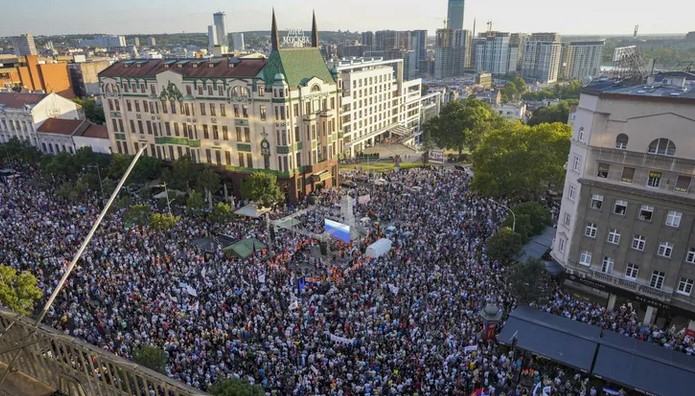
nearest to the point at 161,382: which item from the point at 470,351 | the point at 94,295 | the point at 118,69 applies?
the point at 470,351

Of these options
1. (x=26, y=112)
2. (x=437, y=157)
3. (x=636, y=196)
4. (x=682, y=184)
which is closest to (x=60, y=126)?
(x=26, y=112)

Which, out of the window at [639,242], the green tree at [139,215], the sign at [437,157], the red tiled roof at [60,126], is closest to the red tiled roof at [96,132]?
the red tiled roof at [60,126]

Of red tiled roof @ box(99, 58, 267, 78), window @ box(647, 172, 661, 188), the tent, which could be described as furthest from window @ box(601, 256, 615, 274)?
red tiled roof @ box(99, 58, 267, 78)

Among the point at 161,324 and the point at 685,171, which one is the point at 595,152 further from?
the point at 161,324

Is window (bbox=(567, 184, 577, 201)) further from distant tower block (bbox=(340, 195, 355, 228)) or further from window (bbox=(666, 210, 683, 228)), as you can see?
distant tower block (bbox=(340, 195, 355, 228))

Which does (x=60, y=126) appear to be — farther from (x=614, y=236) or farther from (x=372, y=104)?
(x=614, y=236)

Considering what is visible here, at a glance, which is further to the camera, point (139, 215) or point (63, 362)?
point (139, 215)
